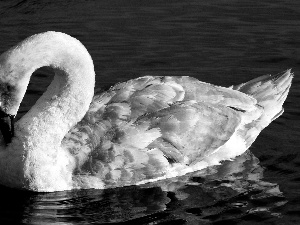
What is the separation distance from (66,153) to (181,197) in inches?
51.4

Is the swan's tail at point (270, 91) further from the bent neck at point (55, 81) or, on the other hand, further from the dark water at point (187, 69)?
the bent neck at point (55, 81)

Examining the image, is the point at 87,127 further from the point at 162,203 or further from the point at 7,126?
the point at 162,203

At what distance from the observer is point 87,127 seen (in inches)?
408

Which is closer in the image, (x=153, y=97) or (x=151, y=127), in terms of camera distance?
(x=151, y=127)

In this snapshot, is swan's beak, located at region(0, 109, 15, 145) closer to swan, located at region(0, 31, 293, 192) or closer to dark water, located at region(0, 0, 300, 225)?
swan, located at region(0, 31, 293, 192)

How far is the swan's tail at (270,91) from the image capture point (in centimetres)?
1176

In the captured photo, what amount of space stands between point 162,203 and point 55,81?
5.59 feet

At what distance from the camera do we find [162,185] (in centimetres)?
1062

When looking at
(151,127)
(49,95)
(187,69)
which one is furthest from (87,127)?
(187,69)

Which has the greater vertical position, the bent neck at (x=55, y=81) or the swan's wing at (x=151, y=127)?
the bent neck at (x=55, y=81)

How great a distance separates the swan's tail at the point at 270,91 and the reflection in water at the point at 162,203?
1154 millimetres

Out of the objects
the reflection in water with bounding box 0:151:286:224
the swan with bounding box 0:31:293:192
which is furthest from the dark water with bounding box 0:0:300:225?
the swan with bounding box 0:31:293:192

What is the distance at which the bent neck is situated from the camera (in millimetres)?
9688

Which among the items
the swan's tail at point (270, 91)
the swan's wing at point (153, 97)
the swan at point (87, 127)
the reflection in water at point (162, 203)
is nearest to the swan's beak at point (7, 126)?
the swan at point (87, 127)
